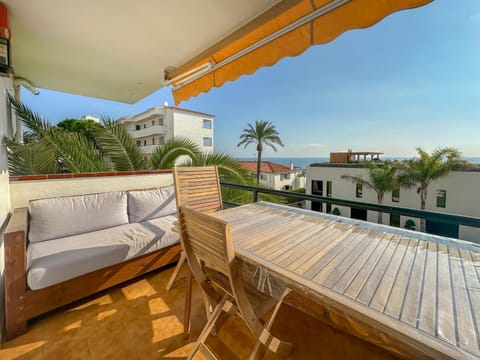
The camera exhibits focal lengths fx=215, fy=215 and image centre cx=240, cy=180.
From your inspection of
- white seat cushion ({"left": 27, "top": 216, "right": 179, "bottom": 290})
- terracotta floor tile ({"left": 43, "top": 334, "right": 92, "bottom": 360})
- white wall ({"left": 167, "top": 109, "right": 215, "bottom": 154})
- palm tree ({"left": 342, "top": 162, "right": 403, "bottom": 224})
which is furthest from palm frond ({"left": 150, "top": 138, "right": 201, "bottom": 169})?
white wall ({"left": 167, "top": 109, "right": 215, "bottom": 154})

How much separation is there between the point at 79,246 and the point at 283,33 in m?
2.65

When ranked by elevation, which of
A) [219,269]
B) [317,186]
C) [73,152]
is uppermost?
[73,152]

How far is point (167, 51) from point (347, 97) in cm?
2679

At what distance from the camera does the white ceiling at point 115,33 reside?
6.46 ft

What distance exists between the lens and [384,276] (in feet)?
2.96

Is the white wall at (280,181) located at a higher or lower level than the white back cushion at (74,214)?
lower

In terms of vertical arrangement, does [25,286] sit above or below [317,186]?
above

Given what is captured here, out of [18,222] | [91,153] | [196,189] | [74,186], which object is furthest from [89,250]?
[91,153]

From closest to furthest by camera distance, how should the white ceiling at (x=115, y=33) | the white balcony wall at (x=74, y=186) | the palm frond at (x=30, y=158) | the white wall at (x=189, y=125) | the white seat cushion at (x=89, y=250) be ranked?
the white seat cushion at (x=89, y=250) < the white ceiling at (x=115, y=33) < the white balcony wall at (x=74, y=186) < the palm frond at (x=30, y=158) < the white wall at (x=189, y=125)

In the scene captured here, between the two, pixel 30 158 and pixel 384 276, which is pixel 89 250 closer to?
pixel 30 158

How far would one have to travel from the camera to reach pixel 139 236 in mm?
2213

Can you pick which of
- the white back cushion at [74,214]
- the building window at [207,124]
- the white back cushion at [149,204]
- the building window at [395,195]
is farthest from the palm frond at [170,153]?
the building window at [207,124]

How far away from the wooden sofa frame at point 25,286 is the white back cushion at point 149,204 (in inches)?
29.7

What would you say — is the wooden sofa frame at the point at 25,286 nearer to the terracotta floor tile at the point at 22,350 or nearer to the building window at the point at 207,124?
the terracotta floor tile at the point at 22,350
